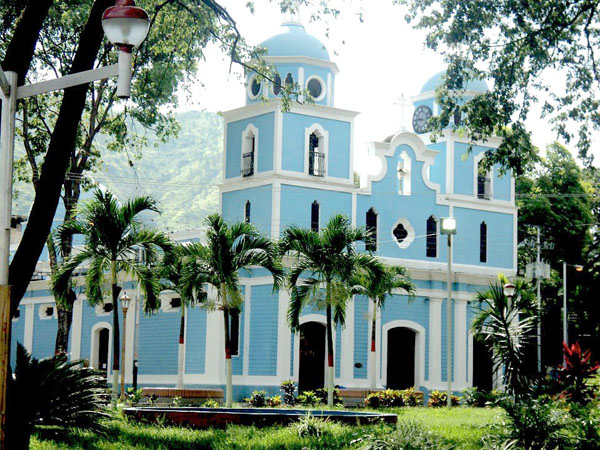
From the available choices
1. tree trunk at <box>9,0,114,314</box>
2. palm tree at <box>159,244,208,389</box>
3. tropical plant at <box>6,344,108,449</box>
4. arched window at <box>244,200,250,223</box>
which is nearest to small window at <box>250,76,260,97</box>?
arched window at <box>244,200,250,223</box>

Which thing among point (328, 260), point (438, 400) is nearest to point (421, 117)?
point (438, 400)

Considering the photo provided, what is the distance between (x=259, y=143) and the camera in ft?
123

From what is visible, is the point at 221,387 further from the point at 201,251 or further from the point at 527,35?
the point at 527,35

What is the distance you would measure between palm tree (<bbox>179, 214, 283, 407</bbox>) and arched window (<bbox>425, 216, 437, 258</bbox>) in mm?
14910

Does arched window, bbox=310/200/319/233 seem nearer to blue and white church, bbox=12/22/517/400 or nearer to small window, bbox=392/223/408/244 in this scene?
blue and white church, bbox=12/22/517/400

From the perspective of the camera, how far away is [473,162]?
4212 centimetres

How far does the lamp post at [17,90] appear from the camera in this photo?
28.9ft

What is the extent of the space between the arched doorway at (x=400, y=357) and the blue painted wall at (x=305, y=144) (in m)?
6.40

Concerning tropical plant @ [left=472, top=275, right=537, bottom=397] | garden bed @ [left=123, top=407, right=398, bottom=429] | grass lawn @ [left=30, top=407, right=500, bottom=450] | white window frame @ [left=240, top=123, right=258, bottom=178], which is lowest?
grass lawn @ [left=30, top=407, right=500, bottom=450]

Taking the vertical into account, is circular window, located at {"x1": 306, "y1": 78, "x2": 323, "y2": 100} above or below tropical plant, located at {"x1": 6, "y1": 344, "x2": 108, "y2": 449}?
above

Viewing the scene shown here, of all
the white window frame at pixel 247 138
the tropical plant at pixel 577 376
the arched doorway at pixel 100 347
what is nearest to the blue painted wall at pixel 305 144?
the white window frame at pixel 247 138

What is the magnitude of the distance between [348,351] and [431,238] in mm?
6304

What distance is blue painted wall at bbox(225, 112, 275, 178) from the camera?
3697 centimetres

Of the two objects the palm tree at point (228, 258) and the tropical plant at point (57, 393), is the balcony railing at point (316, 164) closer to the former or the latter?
the palm tree at point (228, 258)
